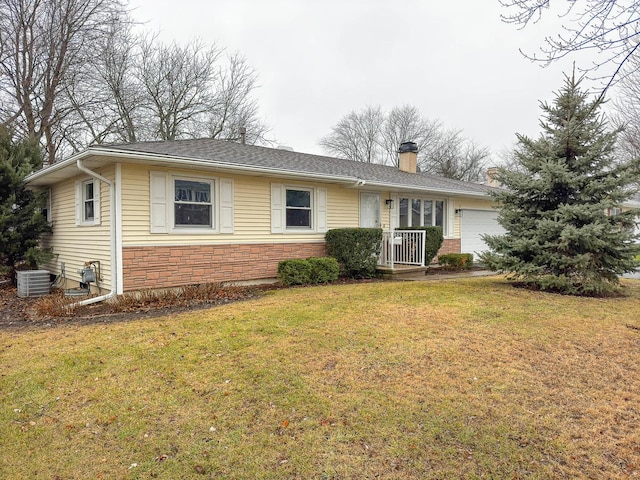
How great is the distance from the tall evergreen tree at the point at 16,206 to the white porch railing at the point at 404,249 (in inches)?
359

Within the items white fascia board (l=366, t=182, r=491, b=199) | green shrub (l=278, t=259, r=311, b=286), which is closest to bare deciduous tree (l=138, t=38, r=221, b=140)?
white fascia board (l=366, t=182, r=491, b=199)

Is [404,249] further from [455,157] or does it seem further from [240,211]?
[455,157]

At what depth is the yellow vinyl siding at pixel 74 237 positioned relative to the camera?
25.8 feet

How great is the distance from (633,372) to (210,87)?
2128cm

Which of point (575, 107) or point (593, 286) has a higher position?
point (575, 107)

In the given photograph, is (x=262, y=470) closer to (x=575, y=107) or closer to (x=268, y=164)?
(x=268, y=164)

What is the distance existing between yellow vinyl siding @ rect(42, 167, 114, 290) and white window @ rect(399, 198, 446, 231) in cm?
820

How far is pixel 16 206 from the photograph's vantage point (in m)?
10.8

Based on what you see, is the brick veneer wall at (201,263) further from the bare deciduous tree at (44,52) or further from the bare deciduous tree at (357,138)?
the bare deciduous tree at (357,138)

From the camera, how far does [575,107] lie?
26.1 ft

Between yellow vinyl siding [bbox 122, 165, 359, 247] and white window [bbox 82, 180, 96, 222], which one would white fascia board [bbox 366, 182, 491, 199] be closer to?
yellow vinyl siding [bbox 122, 165, 359, 247]

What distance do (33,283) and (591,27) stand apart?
1082cm

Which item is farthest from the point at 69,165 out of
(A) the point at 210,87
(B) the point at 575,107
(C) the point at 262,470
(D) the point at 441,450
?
(A) the point at 210,87

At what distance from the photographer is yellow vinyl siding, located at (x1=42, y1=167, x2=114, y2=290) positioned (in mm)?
7863
